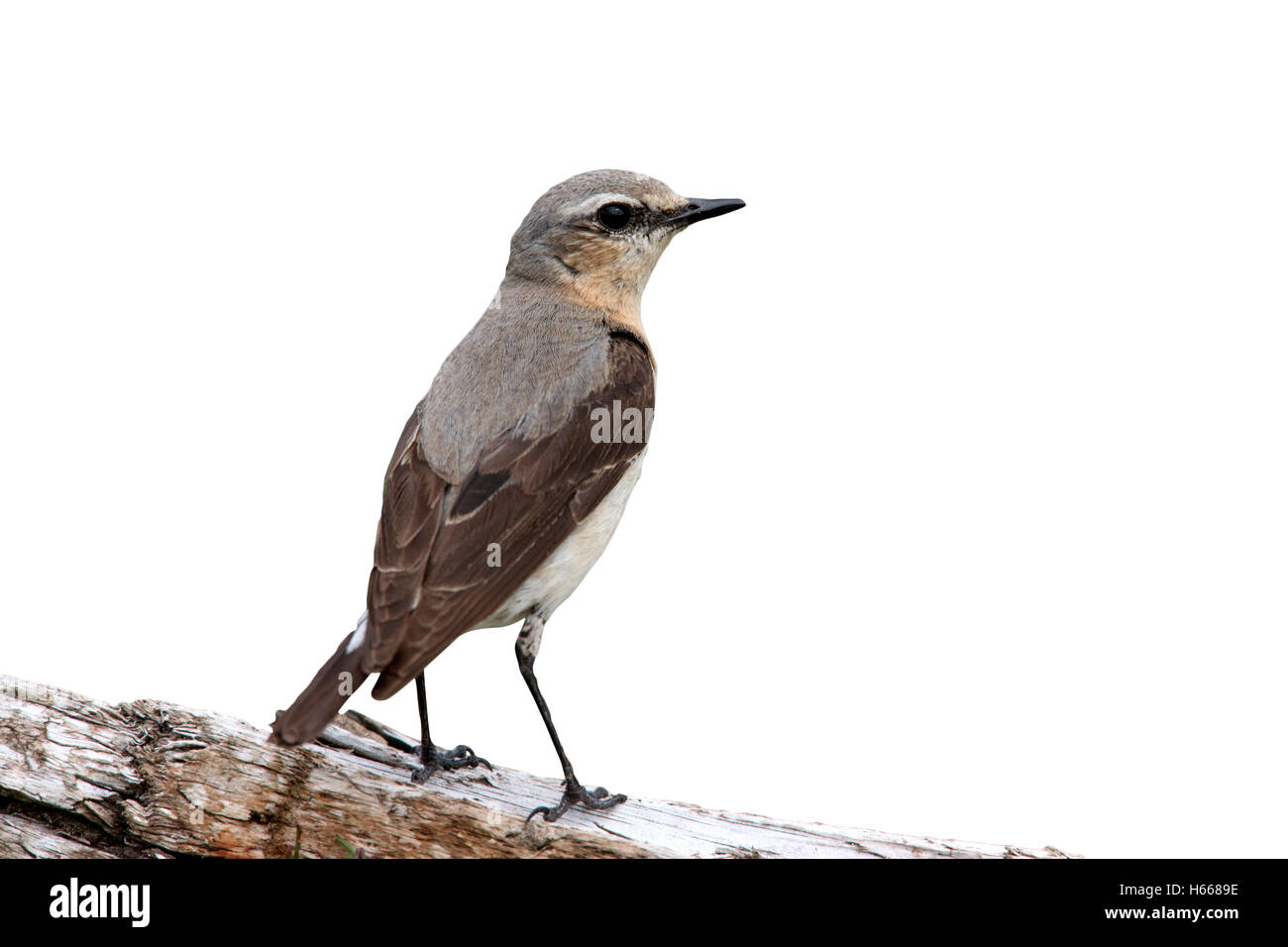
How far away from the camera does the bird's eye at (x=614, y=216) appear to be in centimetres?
700

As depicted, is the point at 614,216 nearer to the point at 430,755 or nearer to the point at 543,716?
the point at 543,716

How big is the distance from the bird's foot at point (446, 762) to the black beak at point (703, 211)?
3.07 m

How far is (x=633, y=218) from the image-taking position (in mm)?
7055

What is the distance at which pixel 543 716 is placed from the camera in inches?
253

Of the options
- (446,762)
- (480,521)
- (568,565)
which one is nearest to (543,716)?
(446,762)

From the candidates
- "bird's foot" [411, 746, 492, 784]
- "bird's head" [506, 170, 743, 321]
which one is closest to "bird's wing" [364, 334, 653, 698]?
"bird's head" [506, 170, 743, 321]

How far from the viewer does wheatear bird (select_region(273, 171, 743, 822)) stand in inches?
229

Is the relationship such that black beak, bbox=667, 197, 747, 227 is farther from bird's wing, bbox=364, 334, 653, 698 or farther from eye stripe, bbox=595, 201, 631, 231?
bird's wing, bbox=364, 334, 653, 698

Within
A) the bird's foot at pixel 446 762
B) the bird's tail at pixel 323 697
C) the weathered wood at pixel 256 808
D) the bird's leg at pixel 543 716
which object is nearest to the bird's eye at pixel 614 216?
the bird's leg at pixel 543 716

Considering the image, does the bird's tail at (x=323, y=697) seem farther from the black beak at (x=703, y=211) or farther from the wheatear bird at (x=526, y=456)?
the black beak at (x=703, y=211)
